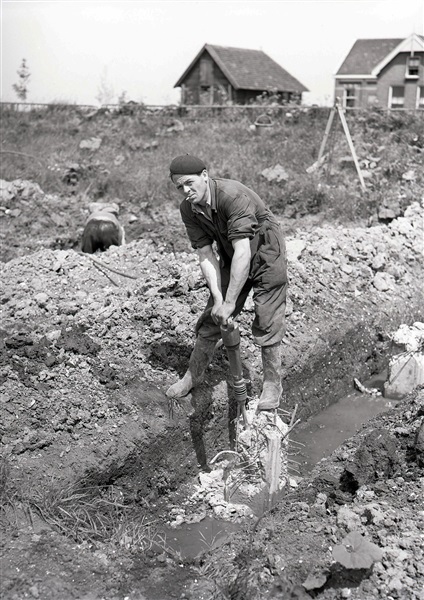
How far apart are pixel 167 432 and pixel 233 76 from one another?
22304 mm

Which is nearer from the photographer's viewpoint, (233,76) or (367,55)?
(233,76)

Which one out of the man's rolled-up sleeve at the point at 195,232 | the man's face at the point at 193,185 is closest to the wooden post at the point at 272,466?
the man's rolled-up sleeve at the point at 195,232

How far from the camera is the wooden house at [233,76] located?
25.5m

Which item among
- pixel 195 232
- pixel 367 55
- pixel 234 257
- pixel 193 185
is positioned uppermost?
pixel 367 55

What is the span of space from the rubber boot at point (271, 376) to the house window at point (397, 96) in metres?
26.6

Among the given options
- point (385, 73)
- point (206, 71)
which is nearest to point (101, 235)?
point (206, 71)

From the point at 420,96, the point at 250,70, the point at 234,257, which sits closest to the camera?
the point at 234,257

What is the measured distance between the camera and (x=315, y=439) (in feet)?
19.5

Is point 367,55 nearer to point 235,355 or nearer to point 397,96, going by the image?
point 397,96

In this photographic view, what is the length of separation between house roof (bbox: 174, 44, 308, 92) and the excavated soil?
735 inches

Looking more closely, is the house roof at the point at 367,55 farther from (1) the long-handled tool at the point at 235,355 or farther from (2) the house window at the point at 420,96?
(1) the long-handled tool at the point at 235,355

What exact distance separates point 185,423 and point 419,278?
4518 millimetres

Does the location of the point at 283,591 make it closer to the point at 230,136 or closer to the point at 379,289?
the point at 379,289

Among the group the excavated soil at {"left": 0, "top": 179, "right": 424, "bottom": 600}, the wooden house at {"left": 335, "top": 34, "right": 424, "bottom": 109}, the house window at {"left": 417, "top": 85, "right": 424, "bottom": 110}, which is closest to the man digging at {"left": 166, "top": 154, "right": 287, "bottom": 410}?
the excavated soil at {"left": 0, "top": 179, "right": 424, "bottom": 600}
